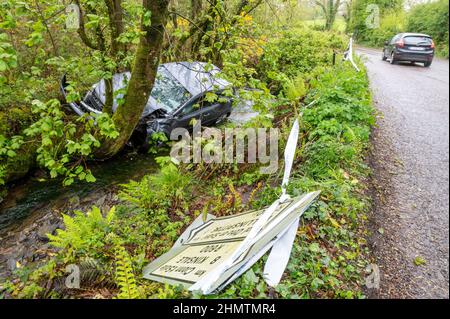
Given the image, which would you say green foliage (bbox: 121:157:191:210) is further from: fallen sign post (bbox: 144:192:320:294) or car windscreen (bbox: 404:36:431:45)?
car windscreen (bbox: 404:36:431:45)

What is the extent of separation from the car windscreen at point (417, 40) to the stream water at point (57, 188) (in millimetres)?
10900

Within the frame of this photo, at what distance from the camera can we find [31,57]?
24.7ft

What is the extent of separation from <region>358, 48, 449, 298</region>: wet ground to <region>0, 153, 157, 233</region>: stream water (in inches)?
198

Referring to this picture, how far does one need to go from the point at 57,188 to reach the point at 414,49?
43.0 feet

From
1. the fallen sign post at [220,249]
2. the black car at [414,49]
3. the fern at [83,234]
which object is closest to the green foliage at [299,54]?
the black car at [414,49]

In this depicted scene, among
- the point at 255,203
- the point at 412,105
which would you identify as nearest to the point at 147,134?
the point at 255,203

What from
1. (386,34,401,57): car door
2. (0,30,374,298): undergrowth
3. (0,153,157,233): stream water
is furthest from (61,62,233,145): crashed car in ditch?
(386,34,401,57): car door

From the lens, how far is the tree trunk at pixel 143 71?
438 centimetres

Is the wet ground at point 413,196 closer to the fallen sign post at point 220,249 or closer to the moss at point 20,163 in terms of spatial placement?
the fallen sign post at point 220,249

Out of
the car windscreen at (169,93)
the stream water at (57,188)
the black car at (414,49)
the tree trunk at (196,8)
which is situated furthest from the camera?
the black car at (414,49)

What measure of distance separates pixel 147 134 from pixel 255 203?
3887 mm

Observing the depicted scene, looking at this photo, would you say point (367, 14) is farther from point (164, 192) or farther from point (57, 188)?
point (57, 188)
